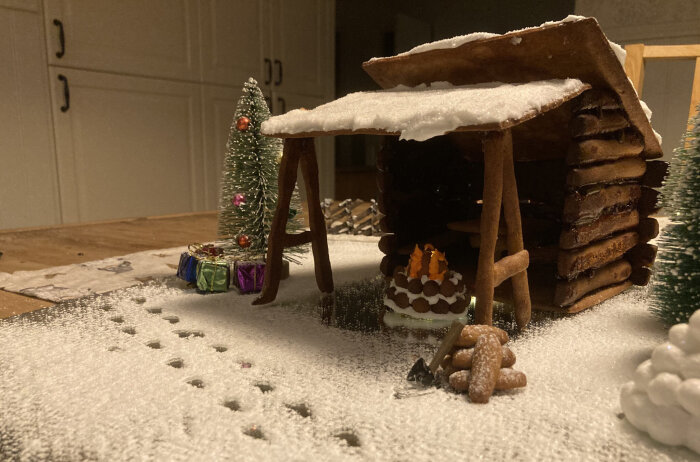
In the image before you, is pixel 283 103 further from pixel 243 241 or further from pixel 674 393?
pixel 674 393

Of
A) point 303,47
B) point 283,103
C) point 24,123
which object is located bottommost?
point 24,123

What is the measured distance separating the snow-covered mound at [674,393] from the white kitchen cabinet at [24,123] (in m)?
3.56

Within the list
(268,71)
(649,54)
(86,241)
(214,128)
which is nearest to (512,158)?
(649,54)

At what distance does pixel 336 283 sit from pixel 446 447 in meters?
1.17

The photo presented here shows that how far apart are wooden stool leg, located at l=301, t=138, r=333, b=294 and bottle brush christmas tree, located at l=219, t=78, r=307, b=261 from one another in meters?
0.29

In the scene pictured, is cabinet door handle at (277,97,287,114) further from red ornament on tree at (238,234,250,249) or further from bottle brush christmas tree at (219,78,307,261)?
red ornament on tree at (238,234,250,249)

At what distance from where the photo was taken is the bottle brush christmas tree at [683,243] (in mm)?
1332

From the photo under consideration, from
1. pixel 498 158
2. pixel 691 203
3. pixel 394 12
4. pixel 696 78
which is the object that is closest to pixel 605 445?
pixel 498 158

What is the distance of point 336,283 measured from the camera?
80.2 inches

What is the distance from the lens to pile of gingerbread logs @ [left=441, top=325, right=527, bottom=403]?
1.08 metres

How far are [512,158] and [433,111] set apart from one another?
1.08 ft

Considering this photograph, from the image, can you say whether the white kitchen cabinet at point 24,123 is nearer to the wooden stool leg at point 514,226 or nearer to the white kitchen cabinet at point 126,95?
the white kitchen cabinet at point 126,95

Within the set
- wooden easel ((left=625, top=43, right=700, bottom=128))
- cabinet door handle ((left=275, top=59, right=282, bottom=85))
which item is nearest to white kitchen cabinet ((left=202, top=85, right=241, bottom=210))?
cabinet door handle ((left=275, top=59, right=282, bottom=85))

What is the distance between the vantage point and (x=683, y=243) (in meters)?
1.36
